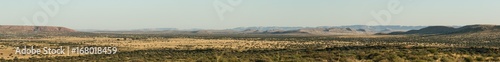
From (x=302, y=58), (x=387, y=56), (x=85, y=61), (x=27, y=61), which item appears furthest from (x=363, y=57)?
(x=27, y=61)

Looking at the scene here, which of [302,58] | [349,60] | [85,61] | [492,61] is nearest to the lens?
[492,61]

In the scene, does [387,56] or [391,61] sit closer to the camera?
[391,61]

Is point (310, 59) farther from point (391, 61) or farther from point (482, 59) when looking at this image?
point (482, 59)

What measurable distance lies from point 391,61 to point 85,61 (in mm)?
24762

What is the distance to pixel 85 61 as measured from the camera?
46094mm

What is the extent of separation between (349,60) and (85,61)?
72.0 ft

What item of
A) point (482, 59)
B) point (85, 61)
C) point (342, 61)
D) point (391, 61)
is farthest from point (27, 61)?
point (482, 59)

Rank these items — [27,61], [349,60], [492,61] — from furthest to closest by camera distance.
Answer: [27,61] < [349,60] < [492,61]

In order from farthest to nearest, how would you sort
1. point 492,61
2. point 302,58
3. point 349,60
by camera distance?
point 302,58 < point 349,60 < point 492,61

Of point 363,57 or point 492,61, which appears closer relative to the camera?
point 492,61

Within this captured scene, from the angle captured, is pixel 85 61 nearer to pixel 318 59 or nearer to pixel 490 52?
pixel 318 59

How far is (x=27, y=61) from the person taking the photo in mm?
49469

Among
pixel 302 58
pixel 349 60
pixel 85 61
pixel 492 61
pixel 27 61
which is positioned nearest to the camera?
pixel 492 61

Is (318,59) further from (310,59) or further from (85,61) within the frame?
(85,61)
